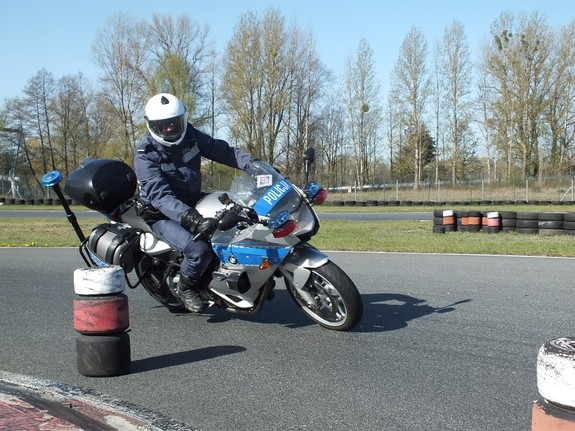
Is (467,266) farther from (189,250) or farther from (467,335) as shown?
(189,250)

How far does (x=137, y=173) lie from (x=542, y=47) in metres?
61.9

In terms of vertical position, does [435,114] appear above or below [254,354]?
above

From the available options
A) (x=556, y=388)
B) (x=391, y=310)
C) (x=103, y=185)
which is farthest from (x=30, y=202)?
(x=556, y=388)

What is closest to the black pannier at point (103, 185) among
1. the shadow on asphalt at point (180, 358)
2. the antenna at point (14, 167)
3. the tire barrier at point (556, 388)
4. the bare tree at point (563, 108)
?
the shadow on asphalt at point (180, 358)

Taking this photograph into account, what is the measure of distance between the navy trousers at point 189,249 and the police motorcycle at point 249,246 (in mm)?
100

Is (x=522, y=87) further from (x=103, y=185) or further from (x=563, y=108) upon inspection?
(x=103, y=185)

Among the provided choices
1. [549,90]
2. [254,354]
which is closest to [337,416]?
[254,354]

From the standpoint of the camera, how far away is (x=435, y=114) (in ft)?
224

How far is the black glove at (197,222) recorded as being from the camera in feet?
18.7

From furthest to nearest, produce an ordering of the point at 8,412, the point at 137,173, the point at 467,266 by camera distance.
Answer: the point at 467,266, the point at 137,173, the point at 8,412

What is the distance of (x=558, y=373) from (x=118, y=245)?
15.5ft

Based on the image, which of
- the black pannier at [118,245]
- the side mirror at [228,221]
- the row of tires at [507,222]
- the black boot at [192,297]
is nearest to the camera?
the side mirror at [228,221]

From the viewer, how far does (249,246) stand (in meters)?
5.92

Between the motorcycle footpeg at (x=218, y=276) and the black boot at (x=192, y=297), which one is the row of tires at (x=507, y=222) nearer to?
the black boot at (x=192, y=297)
